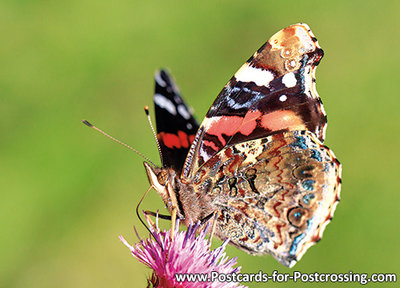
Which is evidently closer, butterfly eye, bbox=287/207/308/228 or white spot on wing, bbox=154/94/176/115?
butterfly eye, bbox=287/207/308/228

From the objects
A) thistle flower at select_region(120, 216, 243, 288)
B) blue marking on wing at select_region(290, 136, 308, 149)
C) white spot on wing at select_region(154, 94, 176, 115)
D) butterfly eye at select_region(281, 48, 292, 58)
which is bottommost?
thistle flower at select_region(120, 216, 243, 288)

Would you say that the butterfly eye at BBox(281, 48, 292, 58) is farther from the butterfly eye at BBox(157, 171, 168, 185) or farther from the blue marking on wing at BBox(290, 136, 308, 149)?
the butterfly eye at BBox(157, 171, 168, 185)

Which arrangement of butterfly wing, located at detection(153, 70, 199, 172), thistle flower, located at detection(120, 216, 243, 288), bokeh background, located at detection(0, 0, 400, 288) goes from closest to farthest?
thistle flower, located at detection(120, 216, 243, 288)
butterfly wing, located at detection(153, 70, 199, 172)
bokeh background, located at detection(0, 0, 400, 288)

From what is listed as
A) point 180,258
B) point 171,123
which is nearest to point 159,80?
point 171,123

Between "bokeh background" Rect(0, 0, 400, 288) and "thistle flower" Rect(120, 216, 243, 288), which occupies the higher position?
"bokeh background" Rect(0, 0, 400, 288)

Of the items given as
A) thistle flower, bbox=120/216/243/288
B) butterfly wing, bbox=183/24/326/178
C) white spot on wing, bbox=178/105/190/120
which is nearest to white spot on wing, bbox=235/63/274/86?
butterfly wing, bbox=183/24/326/178

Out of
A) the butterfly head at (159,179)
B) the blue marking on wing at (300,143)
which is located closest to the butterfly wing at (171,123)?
the butterfly head at (159,179)
